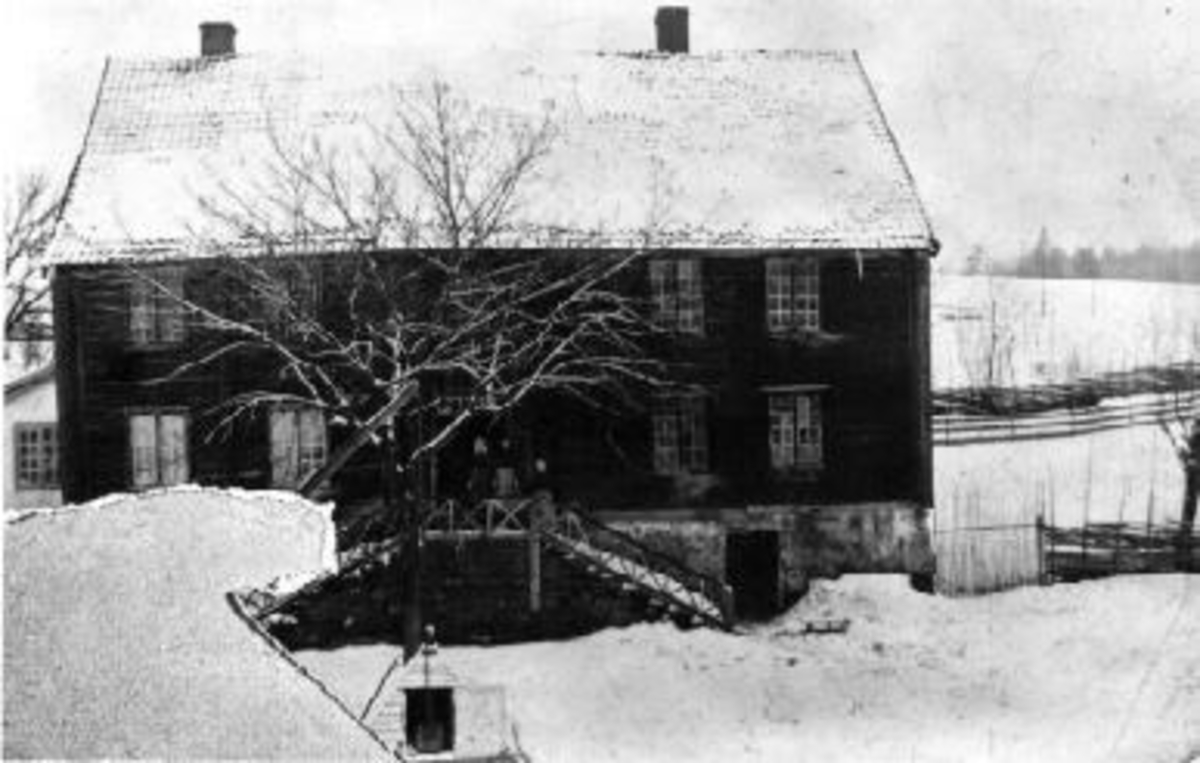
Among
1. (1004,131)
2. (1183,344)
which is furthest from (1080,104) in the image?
(1183,344)

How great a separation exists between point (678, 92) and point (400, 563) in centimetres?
613

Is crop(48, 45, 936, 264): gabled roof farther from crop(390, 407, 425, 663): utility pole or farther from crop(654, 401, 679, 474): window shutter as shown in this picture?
crop(390, 407, 425, 663): utility pole

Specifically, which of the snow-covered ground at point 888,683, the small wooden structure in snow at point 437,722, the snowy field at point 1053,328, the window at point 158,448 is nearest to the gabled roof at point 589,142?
the snowy field at point 1053,328

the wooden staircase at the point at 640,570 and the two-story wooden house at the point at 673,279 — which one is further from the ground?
the two-story wooden house at the point at 673,279

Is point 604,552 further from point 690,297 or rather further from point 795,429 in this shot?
point 690,297

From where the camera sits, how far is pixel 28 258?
1293cm

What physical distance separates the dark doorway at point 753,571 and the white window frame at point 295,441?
4.20 meters

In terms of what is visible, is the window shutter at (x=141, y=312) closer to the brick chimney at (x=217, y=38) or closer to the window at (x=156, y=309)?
the window at (x=156, y=309)

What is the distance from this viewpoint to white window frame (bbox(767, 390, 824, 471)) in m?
14.8

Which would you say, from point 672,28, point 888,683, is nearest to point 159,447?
point 672,28

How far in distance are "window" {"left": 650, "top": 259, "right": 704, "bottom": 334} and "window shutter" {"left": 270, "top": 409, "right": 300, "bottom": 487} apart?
3776 mm

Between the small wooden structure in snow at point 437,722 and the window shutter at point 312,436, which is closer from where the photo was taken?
the small wooden structure in snow at point 437,722

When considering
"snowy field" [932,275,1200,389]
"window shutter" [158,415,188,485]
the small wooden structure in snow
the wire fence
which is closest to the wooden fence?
the wire fence

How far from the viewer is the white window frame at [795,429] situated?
48.5 ft
